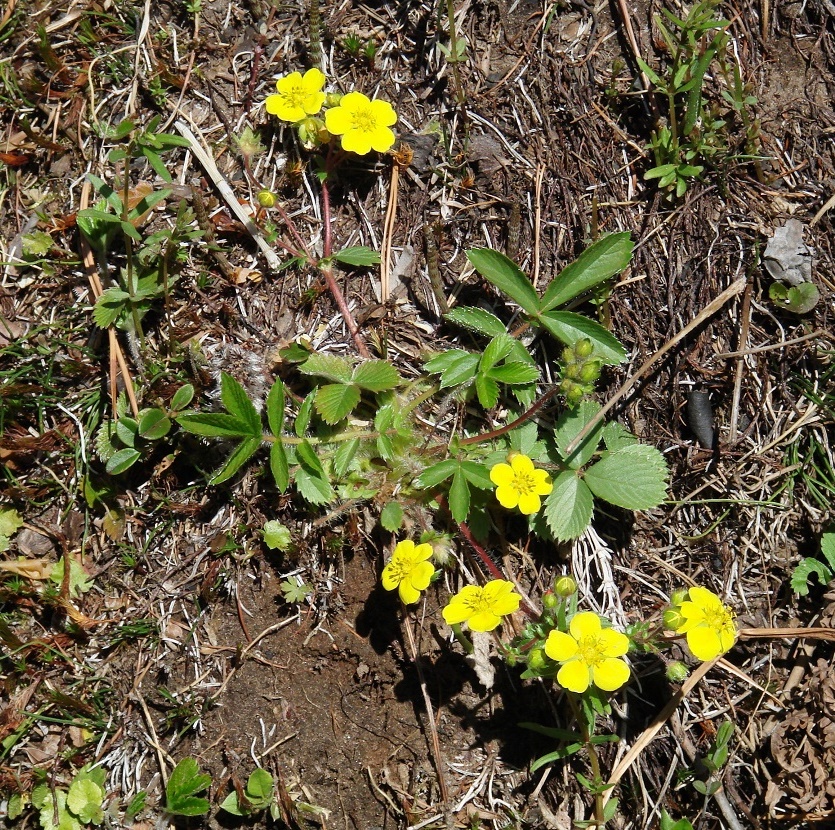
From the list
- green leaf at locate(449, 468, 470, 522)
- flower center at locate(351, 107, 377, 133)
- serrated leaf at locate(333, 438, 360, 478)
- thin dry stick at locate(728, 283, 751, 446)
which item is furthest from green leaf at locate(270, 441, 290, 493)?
thin dry stick at locate(728, 283, 751, 446)

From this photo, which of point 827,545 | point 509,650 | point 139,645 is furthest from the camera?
point 139,645

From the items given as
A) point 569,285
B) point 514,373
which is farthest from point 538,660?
point 569,285

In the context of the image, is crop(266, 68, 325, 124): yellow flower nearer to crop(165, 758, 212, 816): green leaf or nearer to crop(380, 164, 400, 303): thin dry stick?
crop(380, 164, 400, 303): thin dry stick

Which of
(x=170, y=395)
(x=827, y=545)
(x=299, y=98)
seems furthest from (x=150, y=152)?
(x=827, y=545)

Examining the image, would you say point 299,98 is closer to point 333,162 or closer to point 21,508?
point 333,162

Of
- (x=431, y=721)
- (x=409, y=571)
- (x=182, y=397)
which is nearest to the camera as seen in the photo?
(x=409, y=571)

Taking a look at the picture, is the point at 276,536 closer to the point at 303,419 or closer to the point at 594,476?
the point at 303,419

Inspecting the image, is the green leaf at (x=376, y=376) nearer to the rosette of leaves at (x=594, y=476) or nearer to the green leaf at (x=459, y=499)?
the green leaf at (x=459, y=499)
